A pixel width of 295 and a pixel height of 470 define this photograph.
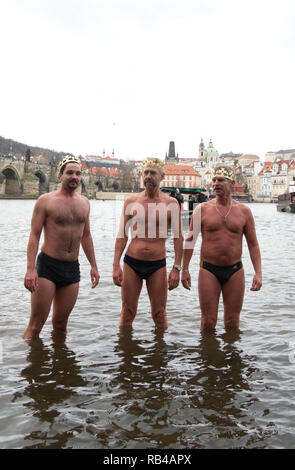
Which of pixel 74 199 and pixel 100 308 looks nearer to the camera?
pixel 74 199

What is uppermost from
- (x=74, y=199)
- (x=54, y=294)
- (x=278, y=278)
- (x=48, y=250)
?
(x=74, y=199)

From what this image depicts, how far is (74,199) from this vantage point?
5.12 meters

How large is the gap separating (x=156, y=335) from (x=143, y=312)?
1497 millimetres

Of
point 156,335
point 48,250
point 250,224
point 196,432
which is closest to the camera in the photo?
point 196,432

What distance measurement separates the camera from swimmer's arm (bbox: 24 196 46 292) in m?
4.80

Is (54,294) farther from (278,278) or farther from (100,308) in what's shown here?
(278,278)

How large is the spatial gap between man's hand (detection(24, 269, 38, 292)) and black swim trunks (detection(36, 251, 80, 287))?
0.15 metres

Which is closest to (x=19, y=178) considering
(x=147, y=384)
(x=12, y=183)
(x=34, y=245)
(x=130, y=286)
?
(x=12, y=183)

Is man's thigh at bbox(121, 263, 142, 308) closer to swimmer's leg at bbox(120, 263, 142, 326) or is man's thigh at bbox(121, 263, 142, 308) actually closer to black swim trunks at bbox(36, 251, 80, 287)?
swimmer's leg at bbox(120, 263, 142, 326)

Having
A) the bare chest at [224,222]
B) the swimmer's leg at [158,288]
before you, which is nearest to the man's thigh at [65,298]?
the swimmer's leg at [158,288]

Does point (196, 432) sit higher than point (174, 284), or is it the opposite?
point (174, 284)

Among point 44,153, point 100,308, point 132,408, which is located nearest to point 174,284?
point 132,408

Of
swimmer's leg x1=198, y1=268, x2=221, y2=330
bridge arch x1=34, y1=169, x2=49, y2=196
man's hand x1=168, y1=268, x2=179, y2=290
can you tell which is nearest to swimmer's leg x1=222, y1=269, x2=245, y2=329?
swimmer's leg x1=198, y1=268, x2=221, y2=330

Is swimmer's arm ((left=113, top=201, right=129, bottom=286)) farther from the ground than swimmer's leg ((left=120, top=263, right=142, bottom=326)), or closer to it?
farther from the ground
